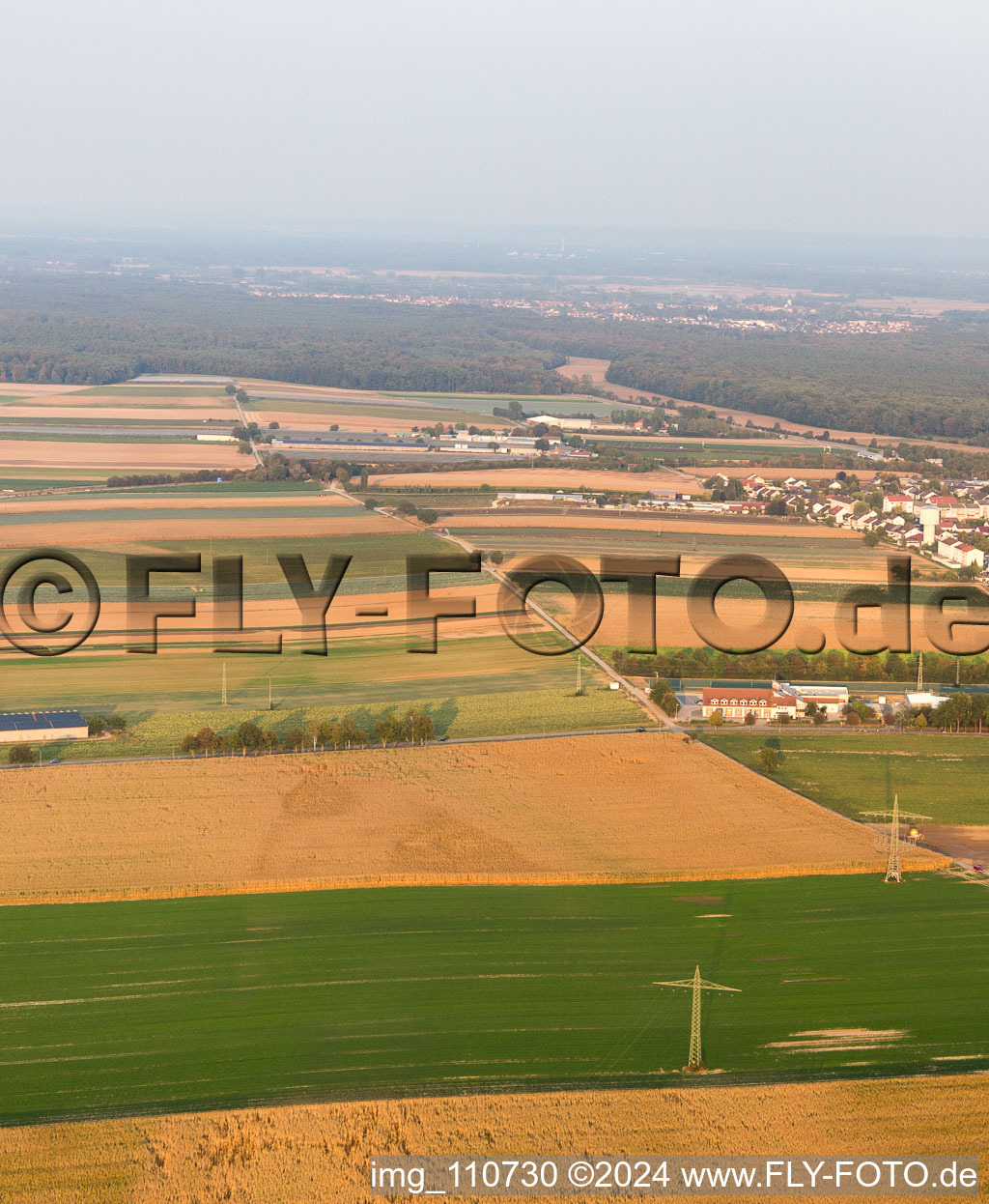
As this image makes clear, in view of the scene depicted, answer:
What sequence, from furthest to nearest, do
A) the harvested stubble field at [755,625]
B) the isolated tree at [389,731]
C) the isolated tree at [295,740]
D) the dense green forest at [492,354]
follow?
the dense green forest at [492,354] → the harvested stubble field at [755,625] → the isolated tree at [389,731] → the isolated tree at [295,740]

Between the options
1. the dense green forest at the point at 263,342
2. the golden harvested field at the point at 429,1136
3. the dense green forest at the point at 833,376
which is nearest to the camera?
the golden harvested field at the point at 429,1136

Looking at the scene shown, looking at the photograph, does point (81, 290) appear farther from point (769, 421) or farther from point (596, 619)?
point (596, 619)

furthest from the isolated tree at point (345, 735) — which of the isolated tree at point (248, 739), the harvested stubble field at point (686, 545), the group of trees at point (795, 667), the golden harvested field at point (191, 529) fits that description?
the golden harvested field at point (191, 529)

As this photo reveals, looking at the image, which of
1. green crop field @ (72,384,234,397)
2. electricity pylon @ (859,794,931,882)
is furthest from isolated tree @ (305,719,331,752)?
green crop field @ (72,384,234,397)

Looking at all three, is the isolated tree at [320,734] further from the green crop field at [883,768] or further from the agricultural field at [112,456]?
the agricultural field at [112,456]

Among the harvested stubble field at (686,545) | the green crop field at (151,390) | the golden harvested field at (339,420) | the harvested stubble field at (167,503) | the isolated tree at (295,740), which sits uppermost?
the green crop field at (151,390)

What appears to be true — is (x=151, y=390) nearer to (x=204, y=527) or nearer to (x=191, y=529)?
(x=204, y=527)

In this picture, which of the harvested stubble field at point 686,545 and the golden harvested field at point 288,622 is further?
the harvested stubble field at point 686,545
